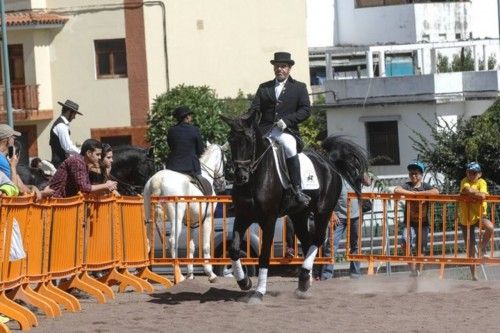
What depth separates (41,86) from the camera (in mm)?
54188

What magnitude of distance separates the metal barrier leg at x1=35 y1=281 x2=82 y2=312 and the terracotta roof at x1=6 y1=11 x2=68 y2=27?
37.7 m

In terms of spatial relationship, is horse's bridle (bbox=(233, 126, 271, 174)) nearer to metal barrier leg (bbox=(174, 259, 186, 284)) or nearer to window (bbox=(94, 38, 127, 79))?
metal barrier leg (bbox=(174, 259, 186, 284))

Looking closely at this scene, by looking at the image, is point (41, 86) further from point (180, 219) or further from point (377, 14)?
point (180, 219)

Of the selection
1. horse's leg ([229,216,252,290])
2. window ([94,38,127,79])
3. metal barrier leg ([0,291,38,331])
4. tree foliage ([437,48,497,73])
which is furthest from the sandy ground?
tree foliage ([437,48,497,73])

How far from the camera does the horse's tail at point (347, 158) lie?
18406 millimetres

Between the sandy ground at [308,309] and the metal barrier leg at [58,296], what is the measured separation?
0.13m

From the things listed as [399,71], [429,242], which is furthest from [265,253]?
[399,71]

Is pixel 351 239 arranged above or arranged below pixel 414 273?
above

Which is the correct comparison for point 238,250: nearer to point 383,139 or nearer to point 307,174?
point 307,174

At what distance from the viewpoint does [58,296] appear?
15648 mm

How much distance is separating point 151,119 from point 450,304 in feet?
107

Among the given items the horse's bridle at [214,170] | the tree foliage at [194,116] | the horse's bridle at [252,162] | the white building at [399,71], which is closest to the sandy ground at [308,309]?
the horse's bridle at [252,162]

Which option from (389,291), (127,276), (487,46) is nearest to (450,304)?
(389,291)

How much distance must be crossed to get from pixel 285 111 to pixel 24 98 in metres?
37.6
